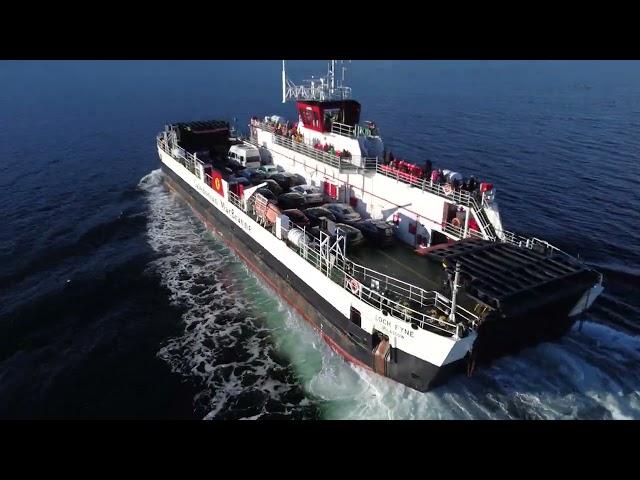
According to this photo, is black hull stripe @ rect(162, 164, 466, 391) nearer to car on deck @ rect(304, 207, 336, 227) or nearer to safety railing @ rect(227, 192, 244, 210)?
safety railing @ rect(227, 192, 244, 210)

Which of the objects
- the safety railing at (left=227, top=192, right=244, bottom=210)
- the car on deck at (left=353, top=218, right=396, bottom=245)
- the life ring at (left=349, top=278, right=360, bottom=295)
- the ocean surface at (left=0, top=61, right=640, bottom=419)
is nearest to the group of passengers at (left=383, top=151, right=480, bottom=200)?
the car on deck at (left=353, top=218, right=396, bottom=245)

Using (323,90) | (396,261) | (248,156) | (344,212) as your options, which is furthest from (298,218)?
(248,156)

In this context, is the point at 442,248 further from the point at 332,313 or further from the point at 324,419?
the point at 324,419

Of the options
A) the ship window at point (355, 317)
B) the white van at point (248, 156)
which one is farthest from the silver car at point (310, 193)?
the ship window at point (355, 317)

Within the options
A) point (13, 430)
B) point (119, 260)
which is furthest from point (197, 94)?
point (13, 430)

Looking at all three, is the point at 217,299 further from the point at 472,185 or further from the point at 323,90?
the point at 323,90

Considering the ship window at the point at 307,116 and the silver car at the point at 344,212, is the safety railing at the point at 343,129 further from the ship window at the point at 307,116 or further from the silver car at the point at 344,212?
the silver car at the point at 344,212

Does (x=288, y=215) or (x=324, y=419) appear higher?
(x=288, y=215)
